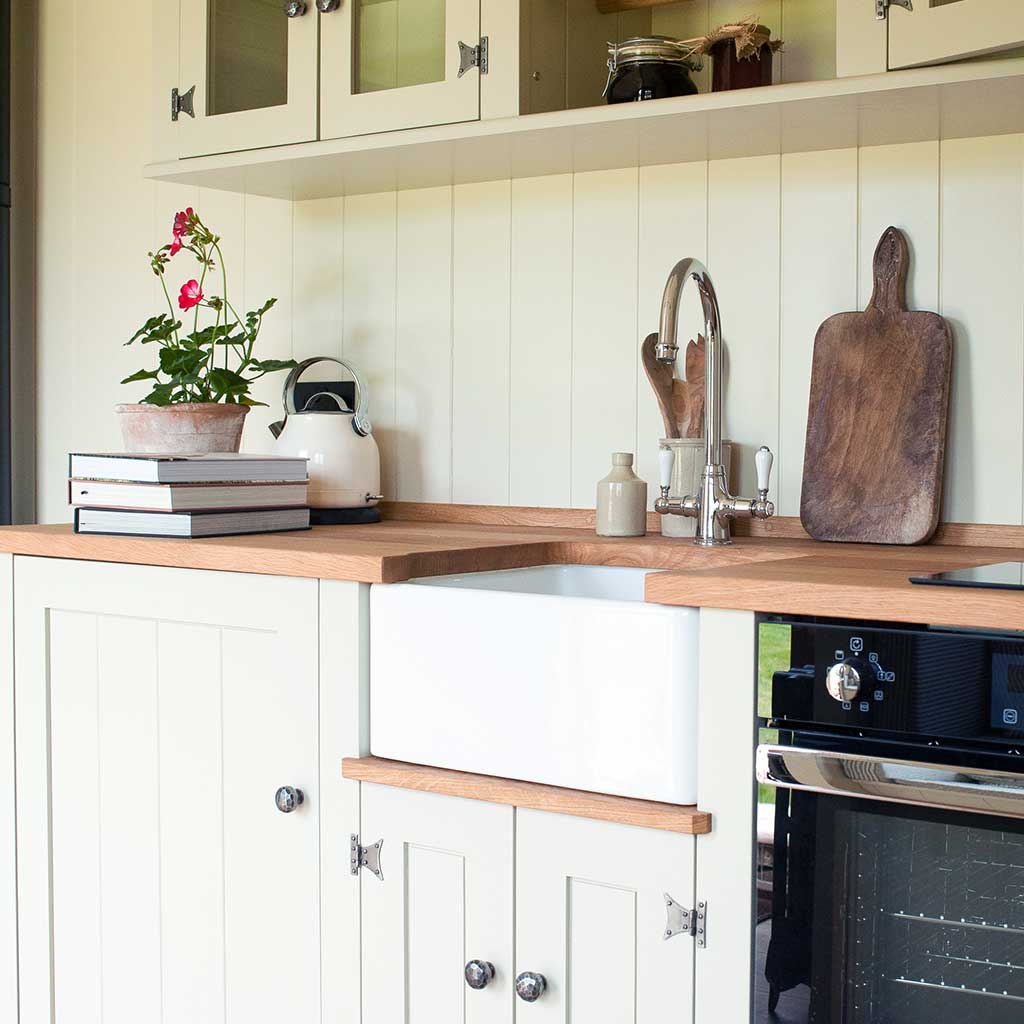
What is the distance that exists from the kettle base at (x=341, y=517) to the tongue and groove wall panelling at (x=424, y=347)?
15 cm

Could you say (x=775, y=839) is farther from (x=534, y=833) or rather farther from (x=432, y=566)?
(x=432, y=566)

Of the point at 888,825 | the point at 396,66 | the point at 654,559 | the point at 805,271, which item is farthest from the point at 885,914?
the point at 396,66

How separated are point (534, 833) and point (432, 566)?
0.37m

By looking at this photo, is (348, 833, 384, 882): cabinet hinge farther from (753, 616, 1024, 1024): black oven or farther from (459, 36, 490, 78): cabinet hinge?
(459, 36, 490, 78): cabinet hinge

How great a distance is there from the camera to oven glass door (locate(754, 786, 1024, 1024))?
3.63 ft

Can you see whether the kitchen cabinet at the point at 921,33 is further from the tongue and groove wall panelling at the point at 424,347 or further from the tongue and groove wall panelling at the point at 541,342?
the tongue and groove wall panelling at the point at 424,347

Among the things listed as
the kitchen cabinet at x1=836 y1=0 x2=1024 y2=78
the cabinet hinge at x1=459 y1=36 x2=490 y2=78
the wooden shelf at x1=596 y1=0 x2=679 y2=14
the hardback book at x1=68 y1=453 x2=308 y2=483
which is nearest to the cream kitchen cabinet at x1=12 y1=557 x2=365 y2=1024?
the hardback book at x1=68 y1=453 x2=308 y2=483

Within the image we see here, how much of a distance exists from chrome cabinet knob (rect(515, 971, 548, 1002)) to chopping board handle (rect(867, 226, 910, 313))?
1.05 meters

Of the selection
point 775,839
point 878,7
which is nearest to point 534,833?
point 775,839

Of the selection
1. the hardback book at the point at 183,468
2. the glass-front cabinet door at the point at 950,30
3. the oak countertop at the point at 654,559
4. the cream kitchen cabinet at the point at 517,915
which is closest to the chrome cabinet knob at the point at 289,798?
the cream kitchen cabinet at the point at 517,915

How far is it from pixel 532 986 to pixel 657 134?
1.17 metres

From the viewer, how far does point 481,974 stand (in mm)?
1351

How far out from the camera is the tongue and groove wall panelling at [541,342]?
2.13 metres

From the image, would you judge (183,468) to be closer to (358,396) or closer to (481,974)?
(358,396)
